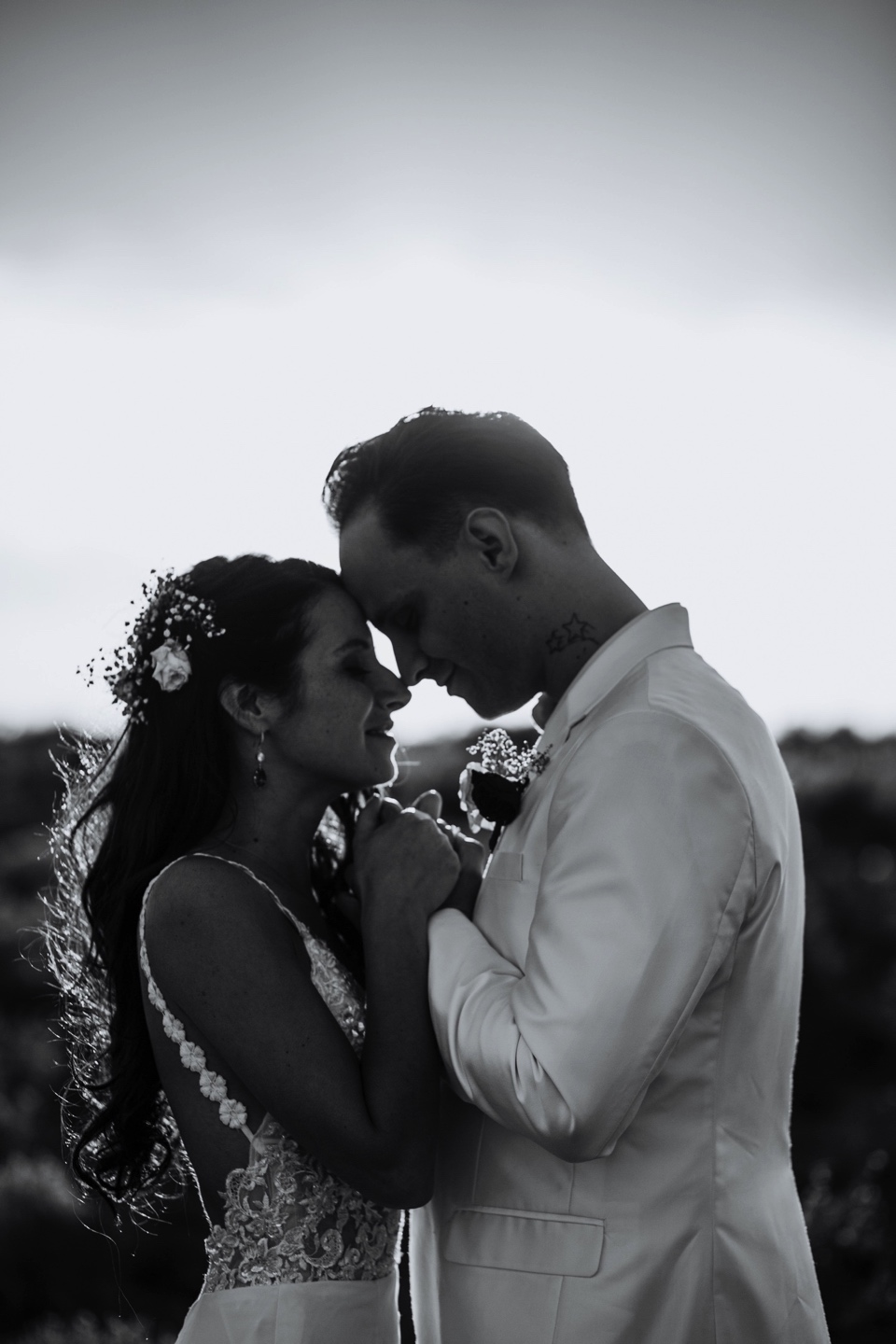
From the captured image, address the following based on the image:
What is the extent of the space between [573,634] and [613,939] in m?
0.79

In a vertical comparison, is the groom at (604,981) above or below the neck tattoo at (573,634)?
below

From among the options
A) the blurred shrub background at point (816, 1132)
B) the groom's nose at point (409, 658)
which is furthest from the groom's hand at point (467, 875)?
the blurred shrub background at point (816, 1132)

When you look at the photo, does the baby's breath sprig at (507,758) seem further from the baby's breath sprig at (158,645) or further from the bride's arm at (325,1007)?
the baby's breath sprig at (158,645)

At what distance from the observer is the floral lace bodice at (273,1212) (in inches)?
96.4

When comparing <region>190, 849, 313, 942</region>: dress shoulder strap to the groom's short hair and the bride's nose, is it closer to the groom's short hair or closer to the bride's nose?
the bride's nose

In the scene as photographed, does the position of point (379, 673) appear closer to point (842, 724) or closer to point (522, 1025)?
point (522, 1025)

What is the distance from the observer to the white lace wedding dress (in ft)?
8.04

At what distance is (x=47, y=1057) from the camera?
700cm

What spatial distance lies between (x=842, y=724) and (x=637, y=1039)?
6016 mm

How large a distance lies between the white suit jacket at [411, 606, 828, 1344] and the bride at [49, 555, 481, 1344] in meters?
0.18

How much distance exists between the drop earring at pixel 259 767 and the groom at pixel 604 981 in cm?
55

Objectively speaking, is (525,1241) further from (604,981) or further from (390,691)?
(390,691)

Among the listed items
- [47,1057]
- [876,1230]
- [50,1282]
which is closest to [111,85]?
[47,1057]

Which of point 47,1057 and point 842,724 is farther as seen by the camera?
point 842,724
